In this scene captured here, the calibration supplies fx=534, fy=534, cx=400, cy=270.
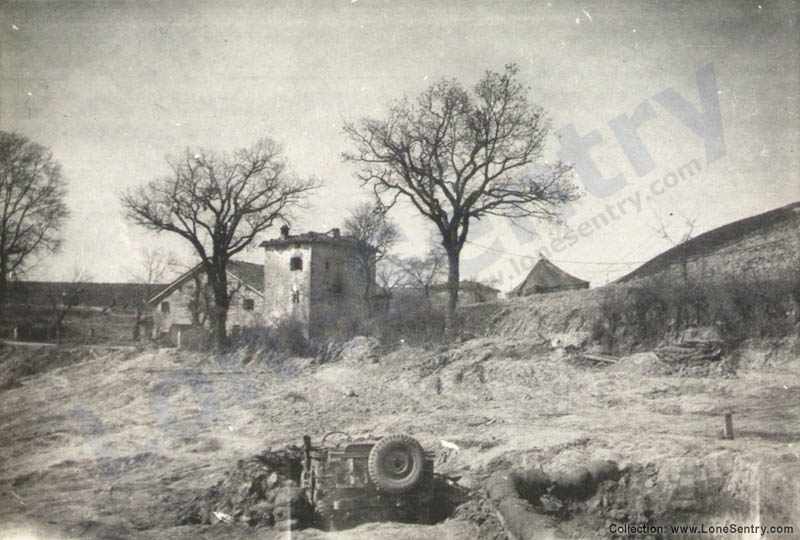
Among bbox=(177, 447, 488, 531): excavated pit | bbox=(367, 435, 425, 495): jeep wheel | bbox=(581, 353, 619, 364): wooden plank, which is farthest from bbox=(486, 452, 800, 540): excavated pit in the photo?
bbox=(581, 353, 619, 364): wooden plank

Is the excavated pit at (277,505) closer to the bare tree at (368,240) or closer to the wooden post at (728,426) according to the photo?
the wooden post at (728,426)

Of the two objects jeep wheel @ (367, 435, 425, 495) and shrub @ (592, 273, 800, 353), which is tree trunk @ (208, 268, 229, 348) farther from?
jeep wheel @ (367, 435, 425, 495)

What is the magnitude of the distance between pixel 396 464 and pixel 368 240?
28.2 m

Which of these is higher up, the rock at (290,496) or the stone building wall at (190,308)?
the stone building wall at (190,308)

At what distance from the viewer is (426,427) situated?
13.9 m

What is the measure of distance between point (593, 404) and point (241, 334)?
19485 millimetres

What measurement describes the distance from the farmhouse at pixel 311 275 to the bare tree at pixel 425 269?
7210 millimetres

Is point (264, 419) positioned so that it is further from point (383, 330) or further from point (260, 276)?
point (260, 276)

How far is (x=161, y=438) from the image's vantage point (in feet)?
50.5

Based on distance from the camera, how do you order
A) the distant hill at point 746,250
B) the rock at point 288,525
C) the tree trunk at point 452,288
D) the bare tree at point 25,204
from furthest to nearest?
1. the tree trunk at point 452,288
2. the distant hill at point 746,250
3. the bare tree at point 25,204
4. the rock at point 288,525

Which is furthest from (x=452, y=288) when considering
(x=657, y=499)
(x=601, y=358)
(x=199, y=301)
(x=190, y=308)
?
(x=199, y=301)

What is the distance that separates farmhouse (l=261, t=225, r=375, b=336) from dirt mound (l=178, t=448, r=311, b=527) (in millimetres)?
22713

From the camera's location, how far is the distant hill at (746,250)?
654 inches

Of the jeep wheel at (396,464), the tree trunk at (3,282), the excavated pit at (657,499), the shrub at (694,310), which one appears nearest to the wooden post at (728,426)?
the excavated pit at (657,499)
